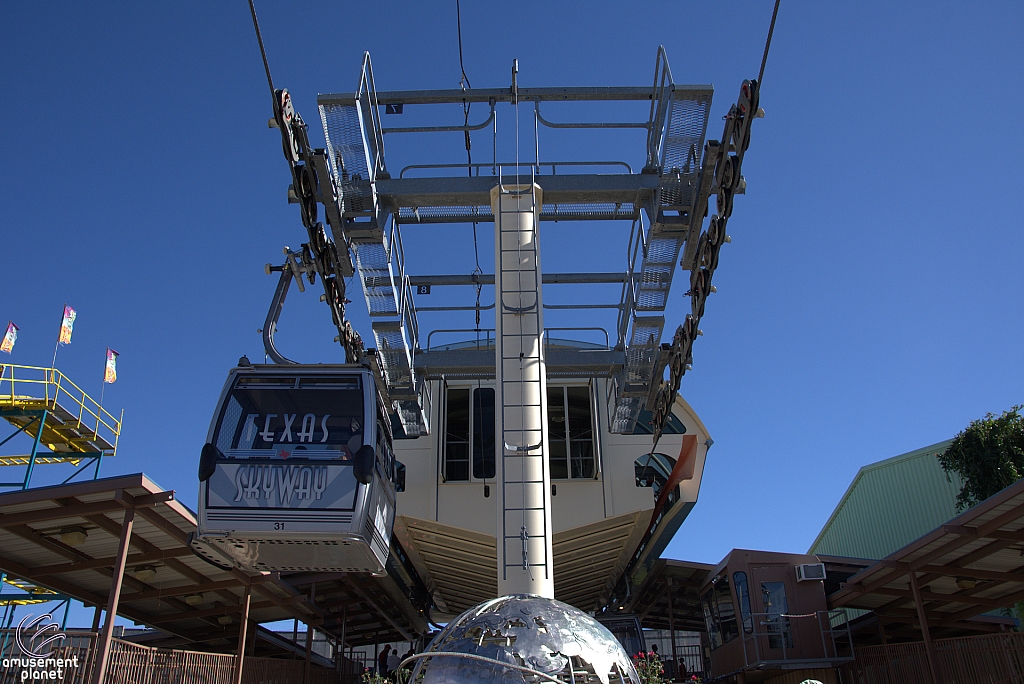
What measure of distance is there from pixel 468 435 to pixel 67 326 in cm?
1177

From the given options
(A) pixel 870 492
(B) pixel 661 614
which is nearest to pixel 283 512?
(B) pixel 661 614

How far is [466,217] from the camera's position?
13625 millimetres

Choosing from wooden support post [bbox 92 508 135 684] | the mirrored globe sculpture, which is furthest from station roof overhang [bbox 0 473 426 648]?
the mirrored globe sculpture

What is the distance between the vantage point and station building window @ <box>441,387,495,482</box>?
18250 mm

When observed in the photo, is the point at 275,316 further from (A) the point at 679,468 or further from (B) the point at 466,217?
(A) the point at 679,468

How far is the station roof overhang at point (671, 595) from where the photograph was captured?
Answer: 20.2 metres

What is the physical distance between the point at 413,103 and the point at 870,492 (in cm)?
2318

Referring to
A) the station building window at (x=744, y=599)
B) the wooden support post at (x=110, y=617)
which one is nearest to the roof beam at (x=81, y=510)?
the wooden support post at (x=110, y=617)

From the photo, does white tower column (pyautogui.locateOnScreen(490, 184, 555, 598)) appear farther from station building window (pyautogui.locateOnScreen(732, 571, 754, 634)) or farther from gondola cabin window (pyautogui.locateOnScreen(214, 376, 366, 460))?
station building window (pyautogui.locateOnScreen(732, 571, 754, 634))

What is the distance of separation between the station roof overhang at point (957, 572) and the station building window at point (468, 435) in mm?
7850

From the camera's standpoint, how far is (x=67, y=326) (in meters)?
21.7

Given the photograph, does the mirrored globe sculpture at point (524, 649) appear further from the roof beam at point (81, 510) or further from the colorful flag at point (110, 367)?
the colorful flag at point (110, 367)
